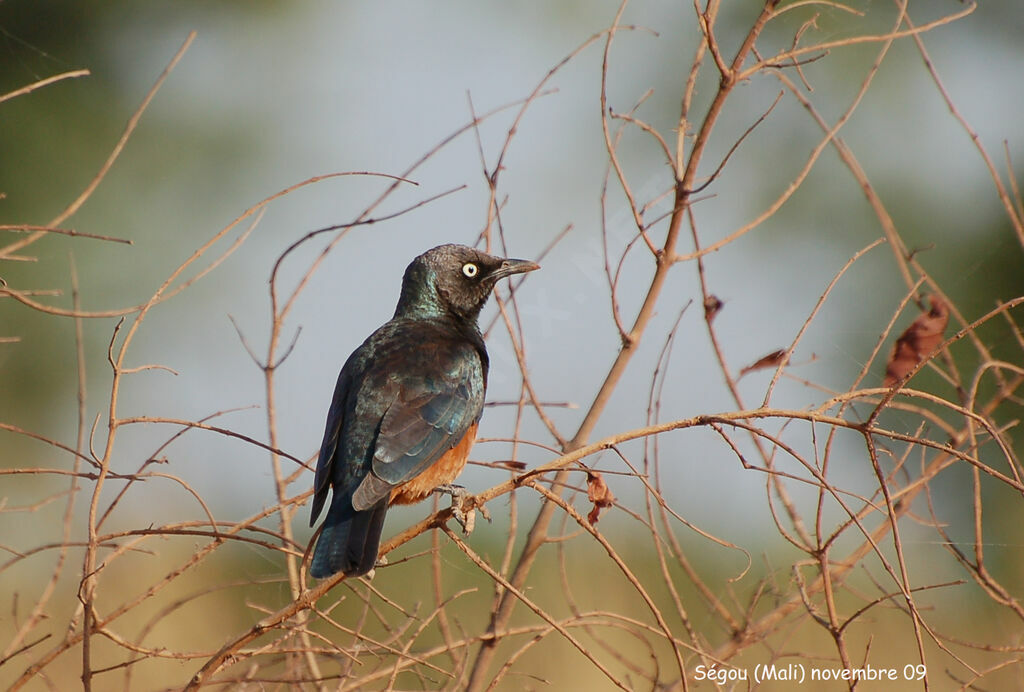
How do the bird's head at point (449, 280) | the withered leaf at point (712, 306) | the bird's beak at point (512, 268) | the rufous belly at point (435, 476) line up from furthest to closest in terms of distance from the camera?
the bird's head at point (449, 280) < the bird's beak at point (512, 268) < the rufous belly at point (435, 476) < the withered leaf at point (712, 306)

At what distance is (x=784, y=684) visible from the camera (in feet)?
23.9

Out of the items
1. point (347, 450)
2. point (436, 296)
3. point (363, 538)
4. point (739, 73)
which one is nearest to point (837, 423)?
point (739, 73)

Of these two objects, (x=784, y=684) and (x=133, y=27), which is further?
(x=133, y=27)

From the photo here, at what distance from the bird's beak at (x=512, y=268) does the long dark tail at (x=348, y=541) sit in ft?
5.55

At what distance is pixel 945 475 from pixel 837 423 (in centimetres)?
620

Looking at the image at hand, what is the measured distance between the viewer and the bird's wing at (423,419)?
397 centimetres

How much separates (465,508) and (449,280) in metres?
1.84

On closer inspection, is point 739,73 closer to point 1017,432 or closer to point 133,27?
point 1017,432

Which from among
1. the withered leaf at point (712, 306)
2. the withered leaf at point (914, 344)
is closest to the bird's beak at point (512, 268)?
the withered leaf at point (712, 306)

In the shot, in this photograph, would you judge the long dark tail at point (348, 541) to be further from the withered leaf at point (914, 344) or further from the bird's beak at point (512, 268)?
the withered leaf at point (914, 344)

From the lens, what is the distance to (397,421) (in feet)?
13.9

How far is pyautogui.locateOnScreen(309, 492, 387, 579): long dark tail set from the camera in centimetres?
353

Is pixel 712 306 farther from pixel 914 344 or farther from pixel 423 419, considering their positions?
pixel 423 419

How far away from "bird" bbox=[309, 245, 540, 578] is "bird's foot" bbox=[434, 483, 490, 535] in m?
0.06
